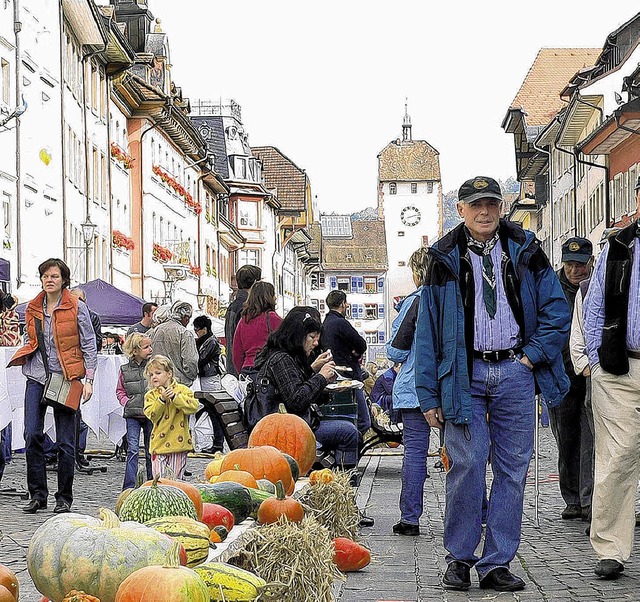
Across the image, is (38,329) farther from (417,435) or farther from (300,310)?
(417,435)

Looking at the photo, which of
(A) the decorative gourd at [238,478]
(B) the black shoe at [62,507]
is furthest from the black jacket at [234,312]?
(A) the decorative gourd at [238,478]

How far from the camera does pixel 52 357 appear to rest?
1099 centimetres

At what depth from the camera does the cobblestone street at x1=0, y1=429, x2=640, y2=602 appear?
7.04 metres

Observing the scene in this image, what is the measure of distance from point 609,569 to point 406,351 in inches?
108

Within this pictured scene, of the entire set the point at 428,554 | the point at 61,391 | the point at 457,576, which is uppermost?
the point at 61,391

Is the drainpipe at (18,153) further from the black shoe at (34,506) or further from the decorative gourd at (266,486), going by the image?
the decorative gourd at (266,486)

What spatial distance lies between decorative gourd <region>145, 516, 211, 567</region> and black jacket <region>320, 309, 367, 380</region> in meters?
7.49

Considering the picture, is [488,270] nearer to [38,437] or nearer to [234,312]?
[38,437]

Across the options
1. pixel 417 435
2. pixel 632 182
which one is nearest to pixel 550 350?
pixel 417 435

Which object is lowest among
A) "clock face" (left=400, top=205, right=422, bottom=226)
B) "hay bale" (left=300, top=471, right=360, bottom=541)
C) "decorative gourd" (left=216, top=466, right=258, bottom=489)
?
"hay bale" (left=300, top=471, right=360, bottom=541)

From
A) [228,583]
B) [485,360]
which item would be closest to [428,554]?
[485,360]

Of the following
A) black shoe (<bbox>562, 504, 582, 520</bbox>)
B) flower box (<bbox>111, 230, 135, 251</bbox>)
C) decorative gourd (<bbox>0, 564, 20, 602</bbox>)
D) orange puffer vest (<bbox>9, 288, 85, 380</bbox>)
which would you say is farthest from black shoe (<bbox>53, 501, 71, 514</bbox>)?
flower box (<bbox>111, 230, 135, 251</bbox>)

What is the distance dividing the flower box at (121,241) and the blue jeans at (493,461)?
1368 inches

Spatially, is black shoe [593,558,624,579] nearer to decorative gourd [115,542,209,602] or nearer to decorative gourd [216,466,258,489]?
decorative gourd [216,466,258,489]
